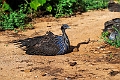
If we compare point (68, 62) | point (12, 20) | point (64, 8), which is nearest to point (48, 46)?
point (68, 62)

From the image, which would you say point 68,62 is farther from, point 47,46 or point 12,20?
point 12,20

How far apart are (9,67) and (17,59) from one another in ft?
1.54

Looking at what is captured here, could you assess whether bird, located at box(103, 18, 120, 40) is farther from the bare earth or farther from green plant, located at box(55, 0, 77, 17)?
green plant, located at box(55, 0, 77, 17)

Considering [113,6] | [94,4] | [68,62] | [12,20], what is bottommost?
[113,6]

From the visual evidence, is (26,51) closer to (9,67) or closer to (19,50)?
(19,50)

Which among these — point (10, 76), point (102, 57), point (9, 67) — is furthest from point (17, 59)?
point (102, 57)

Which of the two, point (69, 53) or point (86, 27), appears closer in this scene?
point (69, 53)

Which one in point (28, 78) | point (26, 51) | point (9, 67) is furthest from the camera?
point (26, 51)

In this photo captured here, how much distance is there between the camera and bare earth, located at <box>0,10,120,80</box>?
585cm

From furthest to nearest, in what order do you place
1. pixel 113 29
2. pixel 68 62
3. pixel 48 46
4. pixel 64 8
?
pixel 64 8, pixel 113 29, pixel 48 46, pixel 68 62

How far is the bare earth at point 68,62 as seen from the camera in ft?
19.2

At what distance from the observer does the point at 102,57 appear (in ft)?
22.8

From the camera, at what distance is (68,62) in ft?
21.3

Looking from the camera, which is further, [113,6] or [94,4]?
[113,6]
